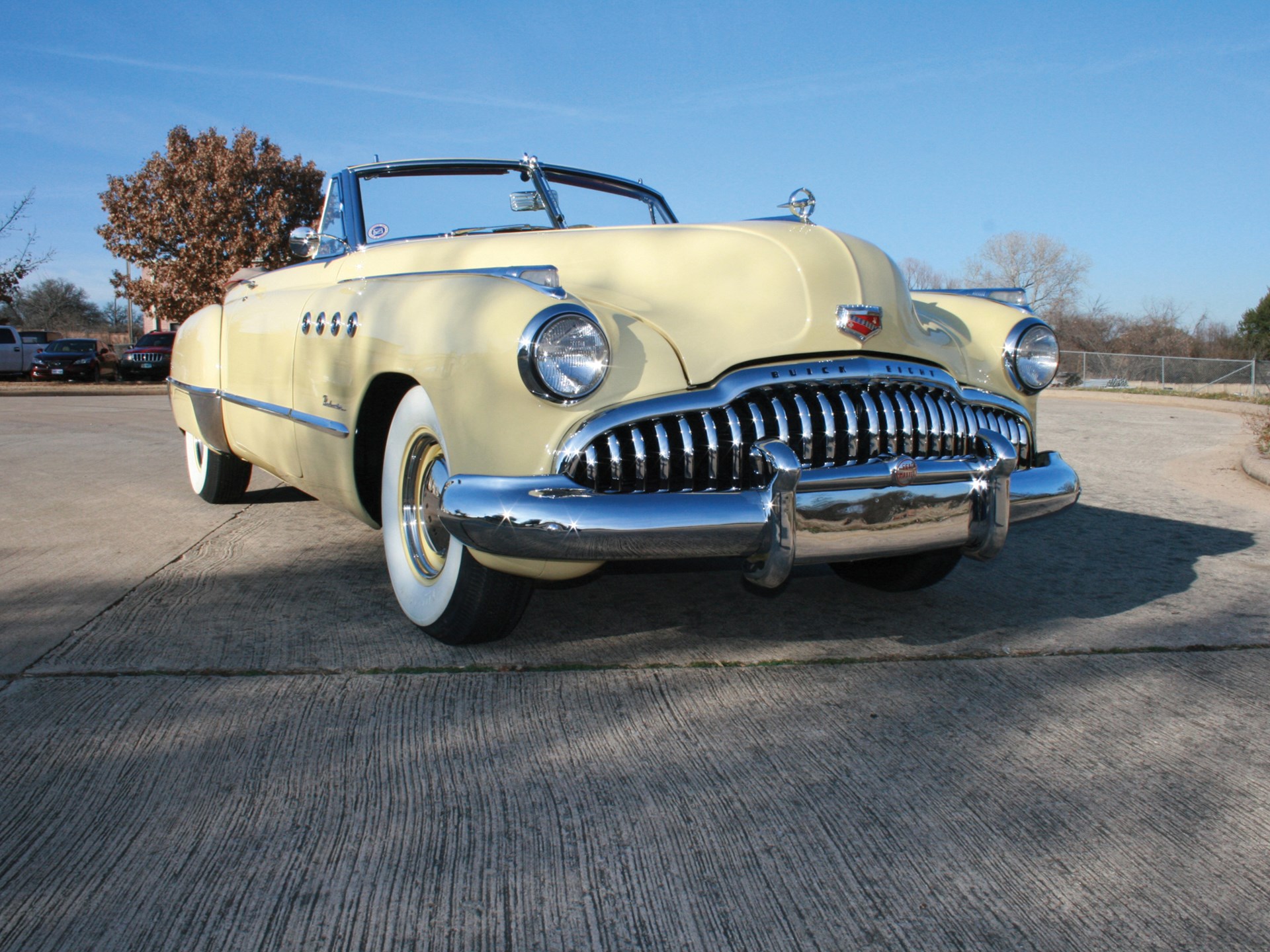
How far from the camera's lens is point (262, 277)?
4.72 meters

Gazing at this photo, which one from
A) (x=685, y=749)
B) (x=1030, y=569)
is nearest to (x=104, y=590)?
(x=685, y=749)

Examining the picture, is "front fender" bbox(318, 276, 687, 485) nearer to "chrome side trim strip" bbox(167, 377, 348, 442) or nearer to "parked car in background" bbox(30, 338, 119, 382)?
"chrome side trim strip" bbox(167, 377, 348, 442)

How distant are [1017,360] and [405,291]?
199 centimetres

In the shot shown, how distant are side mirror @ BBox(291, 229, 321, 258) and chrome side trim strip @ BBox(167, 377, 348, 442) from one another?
0.65 metres

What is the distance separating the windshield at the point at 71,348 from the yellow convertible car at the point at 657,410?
24418 mm

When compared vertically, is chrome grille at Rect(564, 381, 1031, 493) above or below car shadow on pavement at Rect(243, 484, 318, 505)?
above

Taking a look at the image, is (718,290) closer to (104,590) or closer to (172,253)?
(104,590)

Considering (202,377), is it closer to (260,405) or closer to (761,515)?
(260,405)

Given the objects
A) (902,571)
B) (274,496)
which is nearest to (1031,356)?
(902,571)

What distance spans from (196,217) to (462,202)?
26.8 m

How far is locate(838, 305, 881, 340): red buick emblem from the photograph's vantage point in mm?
2719

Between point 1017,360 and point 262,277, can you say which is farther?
point 262,277

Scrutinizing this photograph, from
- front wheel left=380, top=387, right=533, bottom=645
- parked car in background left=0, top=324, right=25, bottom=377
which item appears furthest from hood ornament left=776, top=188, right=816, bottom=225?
parked car in background left=0, top=324, right=25, bottom=377

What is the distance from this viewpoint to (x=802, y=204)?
10.5ft
